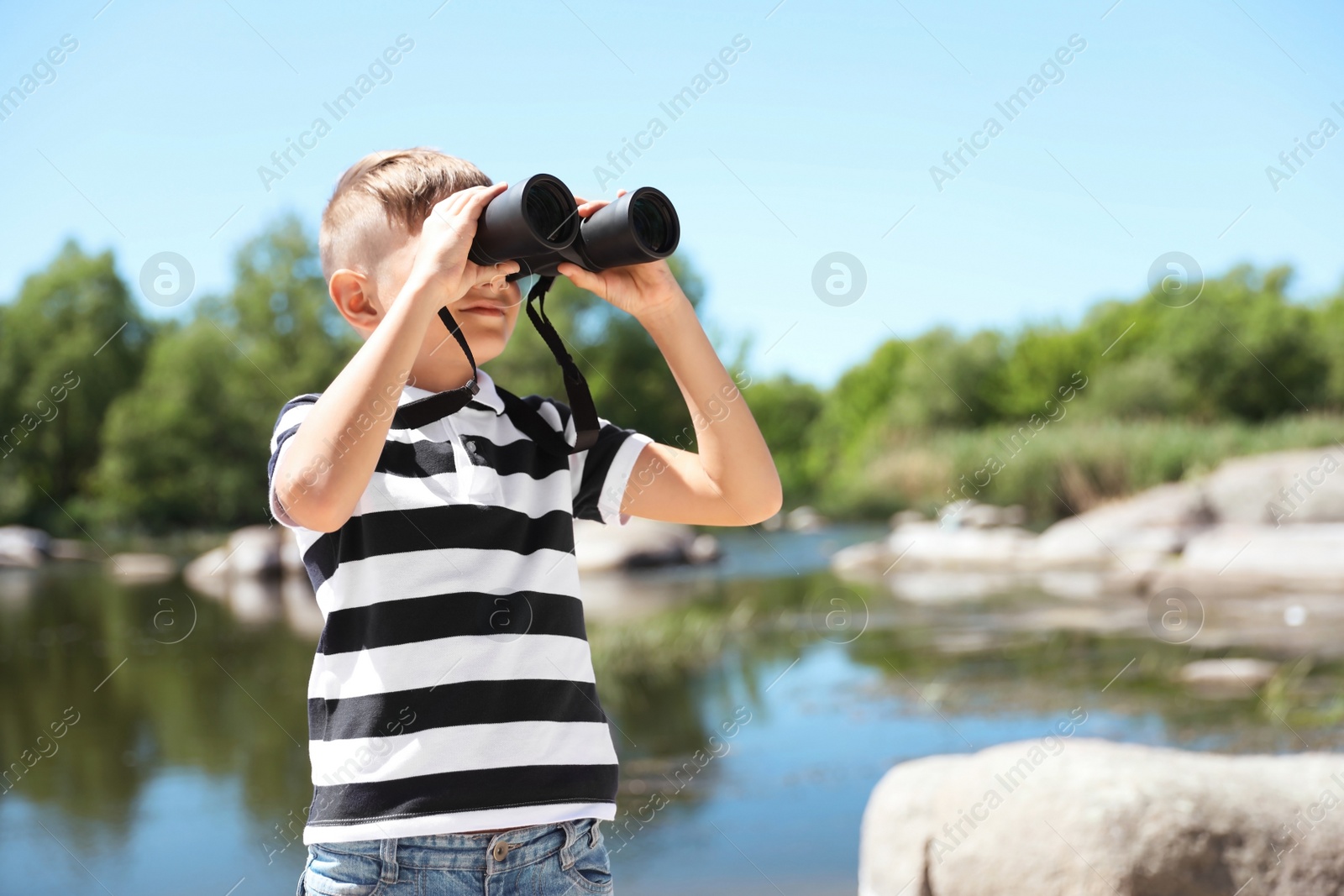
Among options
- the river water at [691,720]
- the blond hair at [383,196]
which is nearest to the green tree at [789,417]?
the river water at [691,720]

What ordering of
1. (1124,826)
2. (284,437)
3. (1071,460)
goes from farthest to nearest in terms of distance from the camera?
(1071,460) < (1124,826) < (284,437)

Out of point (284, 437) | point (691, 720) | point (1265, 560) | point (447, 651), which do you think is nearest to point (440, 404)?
point (284, 437)

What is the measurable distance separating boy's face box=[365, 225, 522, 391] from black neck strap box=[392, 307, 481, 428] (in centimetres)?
4

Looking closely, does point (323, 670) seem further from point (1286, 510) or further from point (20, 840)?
point (1286, 510)

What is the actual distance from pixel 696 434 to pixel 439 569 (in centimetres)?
33

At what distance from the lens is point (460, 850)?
3.41 feet

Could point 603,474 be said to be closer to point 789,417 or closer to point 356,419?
point 356,419

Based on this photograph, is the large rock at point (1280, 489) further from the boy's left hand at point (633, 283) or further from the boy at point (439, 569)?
the boy at point (439, 569)

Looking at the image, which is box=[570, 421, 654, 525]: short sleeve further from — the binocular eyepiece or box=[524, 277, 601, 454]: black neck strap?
the binocular eyepiece

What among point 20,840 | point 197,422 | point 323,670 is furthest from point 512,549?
point 197,422

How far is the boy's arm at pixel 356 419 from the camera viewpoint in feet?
3.37

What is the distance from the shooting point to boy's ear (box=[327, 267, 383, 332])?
1244 millimetres

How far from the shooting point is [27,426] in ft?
73.8

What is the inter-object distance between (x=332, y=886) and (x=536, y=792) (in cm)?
21
